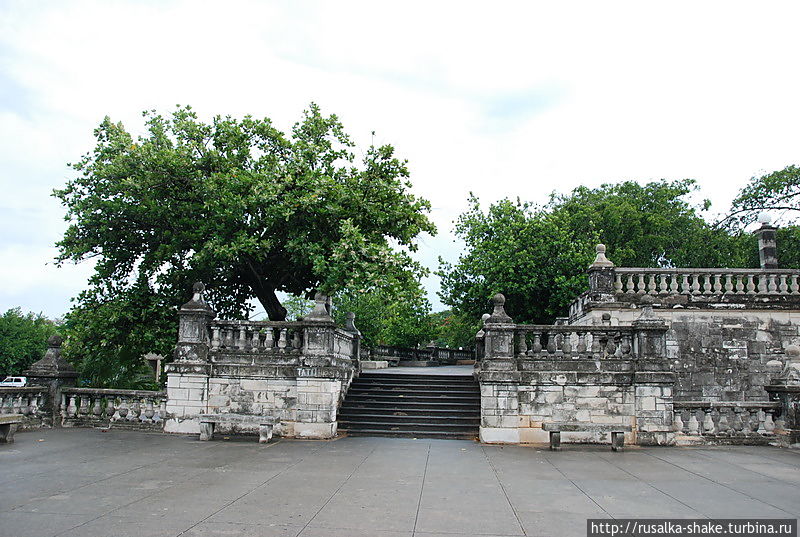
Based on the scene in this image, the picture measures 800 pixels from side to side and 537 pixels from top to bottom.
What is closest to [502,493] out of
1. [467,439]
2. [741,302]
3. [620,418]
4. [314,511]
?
[314,511]

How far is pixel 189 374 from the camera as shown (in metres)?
12.2

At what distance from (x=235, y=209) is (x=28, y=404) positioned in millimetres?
6525

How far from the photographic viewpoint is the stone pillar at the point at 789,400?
11.1 metres

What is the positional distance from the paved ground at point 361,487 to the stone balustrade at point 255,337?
2.29 metres

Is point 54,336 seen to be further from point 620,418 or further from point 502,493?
point 620,418

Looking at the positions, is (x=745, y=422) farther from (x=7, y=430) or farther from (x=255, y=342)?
(x=7, y=430)

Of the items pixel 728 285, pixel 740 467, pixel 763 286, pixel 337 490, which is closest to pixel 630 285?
pixel 728 285

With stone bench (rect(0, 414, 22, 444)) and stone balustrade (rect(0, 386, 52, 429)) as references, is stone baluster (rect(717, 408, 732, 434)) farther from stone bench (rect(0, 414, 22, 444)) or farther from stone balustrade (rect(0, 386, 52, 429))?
stone balustrade (rect(0, 386, 52, 429))

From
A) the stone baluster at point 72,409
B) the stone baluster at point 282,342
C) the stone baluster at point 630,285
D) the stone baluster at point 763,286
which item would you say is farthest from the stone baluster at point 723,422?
the stone baluster at point 72,409

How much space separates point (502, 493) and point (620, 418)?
6.01m

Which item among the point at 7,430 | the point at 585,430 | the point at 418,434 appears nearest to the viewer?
the point at 7,430

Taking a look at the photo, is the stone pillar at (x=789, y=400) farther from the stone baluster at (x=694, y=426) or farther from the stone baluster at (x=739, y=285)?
the stone baluster at (x=739, y=285)

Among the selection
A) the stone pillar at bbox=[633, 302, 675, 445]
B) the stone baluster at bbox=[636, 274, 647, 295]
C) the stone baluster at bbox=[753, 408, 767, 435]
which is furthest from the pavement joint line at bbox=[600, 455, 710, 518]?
the stone baluster at bbox=[636, 274, 647, 295]

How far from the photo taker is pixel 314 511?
5.95 m
